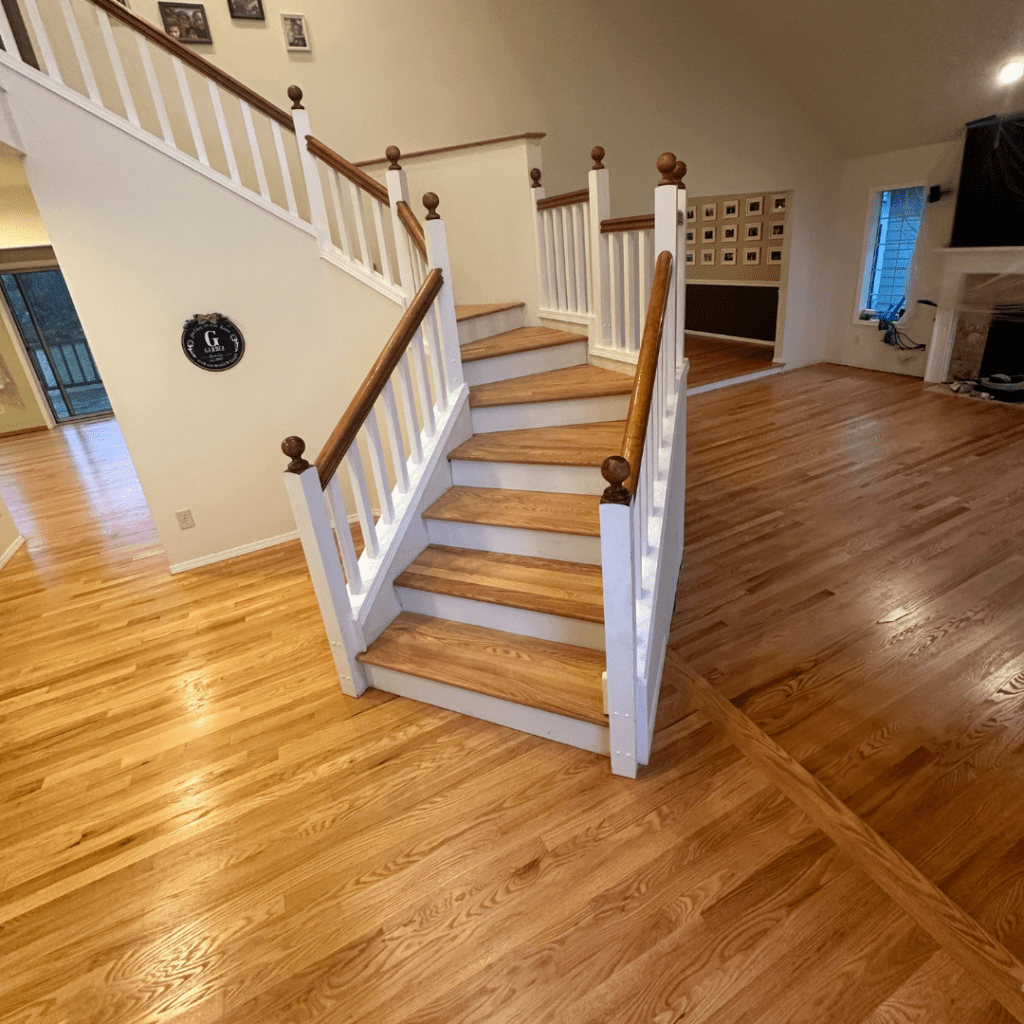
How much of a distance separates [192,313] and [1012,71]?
616 centimetres

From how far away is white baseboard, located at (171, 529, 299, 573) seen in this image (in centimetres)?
375

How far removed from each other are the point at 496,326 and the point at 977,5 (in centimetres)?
402

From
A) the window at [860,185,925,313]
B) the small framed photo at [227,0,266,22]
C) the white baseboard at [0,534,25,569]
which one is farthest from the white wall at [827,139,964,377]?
the white baseboard at [0,534,25,569]

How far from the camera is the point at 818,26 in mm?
4668

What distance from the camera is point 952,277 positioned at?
18.2ft

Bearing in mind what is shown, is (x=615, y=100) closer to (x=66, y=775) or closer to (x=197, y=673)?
(x=197, y=673)

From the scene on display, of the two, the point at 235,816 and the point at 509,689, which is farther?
the point at 509,689

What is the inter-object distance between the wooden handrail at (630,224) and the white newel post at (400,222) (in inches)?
43.0

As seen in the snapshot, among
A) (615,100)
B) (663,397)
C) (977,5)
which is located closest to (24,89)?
(663,397)

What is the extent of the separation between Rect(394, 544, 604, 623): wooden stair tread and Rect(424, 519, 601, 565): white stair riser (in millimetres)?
29

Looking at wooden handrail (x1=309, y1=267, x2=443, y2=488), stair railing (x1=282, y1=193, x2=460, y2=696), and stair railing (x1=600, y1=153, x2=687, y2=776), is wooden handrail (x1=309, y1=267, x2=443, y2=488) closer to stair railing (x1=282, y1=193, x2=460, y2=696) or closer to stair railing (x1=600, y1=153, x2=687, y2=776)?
stair railing (x1=282, y1=193, x2=460, y2=696)

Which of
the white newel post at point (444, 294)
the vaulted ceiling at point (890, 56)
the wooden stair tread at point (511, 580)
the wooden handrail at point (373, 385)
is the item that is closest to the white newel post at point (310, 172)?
the white newel post at point (444, 294)

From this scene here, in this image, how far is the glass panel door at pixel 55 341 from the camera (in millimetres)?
7719

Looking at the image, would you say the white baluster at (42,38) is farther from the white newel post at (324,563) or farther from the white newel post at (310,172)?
the white newel post at (324,563)
